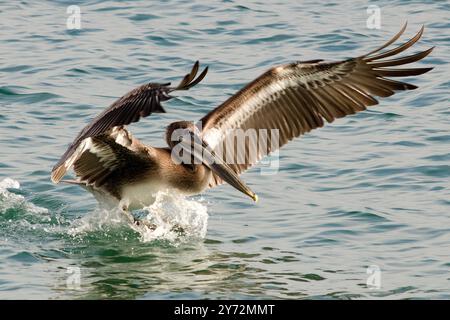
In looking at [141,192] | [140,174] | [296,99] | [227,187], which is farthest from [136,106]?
[227,187]

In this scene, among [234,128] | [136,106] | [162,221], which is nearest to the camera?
[136,106]

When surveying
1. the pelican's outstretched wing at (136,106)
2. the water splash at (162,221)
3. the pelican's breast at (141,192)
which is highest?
the pelican's outstretched wing at (136,106)

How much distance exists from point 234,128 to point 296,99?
656mm

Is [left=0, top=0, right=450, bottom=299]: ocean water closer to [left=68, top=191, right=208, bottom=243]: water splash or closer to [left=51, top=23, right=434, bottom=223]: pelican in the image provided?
[left=68, top=191, right=208, bottom=243]: water splash

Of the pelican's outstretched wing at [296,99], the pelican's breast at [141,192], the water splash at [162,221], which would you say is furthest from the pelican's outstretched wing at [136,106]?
the pelican's outstretched wing at [296,99]

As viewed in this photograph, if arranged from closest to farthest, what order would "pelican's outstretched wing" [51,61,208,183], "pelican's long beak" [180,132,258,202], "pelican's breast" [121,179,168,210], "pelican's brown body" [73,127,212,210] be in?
1. "pelican's outstretched wing" [51,61,208,183]
2. "pelican's long beak" [180,132,258,202]
3. "pelican's brown body" [73,127,212,210]
4. "pelican's breast" [121,179,168,210]

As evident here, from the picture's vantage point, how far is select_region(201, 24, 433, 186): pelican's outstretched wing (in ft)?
32.5

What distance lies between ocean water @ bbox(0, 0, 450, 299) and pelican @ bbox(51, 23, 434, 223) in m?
0.30

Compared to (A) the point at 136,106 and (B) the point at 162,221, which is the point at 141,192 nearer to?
(B) the point at 162,221

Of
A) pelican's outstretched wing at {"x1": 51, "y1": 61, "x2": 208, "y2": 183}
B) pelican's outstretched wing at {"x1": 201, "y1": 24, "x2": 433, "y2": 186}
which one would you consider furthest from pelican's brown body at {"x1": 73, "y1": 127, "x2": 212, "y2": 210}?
pelican's outstretched wing at {"x1": 51, "y1": 61, "x2": 208, "y2": 183}

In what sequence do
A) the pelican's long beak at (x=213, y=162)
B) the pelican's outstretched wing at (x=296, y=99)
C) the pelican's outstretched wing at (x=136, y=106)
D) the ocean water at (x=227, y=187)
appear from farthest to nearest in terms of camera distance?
the pelican's outstretched wing at (x=296, y=99)
the pelican's long beak at (x=213, y=162)
the ocean water at (x=227, y=187)
the pelican's outstretched wing at (x=136, y=106)

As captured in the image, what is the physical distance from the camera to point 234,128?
404 inches

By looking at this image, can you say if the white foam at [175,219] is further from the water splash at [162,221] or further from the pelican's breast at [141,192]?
the pelican's breast at [141,192]

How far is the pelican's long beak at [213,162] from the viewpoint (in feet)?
30.7
